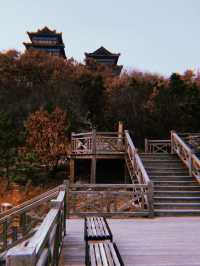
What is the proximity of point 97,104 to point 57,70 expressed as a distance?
5.64 m

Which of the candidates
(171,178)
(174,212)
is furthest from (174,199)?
(171,178)

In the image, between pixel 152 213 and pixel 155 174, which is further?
pixel 155 174

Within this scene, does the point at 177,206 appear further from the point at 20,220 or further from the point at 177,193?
the point at 20,220

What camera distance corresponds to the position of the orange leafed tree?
17.3 meters

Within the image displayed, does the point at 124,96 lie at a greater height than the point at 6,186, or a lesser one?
greater

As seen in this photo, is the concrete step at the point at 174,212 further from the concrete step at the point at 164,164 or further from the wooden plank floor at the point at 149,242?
the concrete step at the point at 164,164

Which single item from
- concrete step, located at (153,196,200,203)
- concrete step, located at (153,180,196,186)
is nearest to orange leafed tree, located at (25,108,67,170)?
concrete step, located at (153,180,196,186)

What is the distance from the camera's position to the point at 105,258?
130 inches

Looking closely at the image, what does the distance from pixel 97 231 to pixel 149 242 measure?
1082 millimetres

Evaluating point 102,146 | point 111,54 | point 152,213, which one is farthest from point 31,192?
point 111,54

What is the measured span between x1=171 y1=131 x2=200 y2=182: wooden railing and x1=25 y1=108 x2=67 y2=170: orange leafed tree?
6.94 metres

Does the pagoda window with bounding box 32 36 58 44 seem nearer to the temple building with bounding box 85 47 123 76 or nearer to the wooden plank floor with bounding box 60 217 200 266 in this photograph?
the temple building with bounding box 85 47 123 76

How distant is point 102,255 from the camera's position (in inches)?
134

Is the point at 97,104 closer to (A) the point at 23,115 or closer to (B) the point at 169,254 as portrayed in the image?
(A) the point at 23,115
